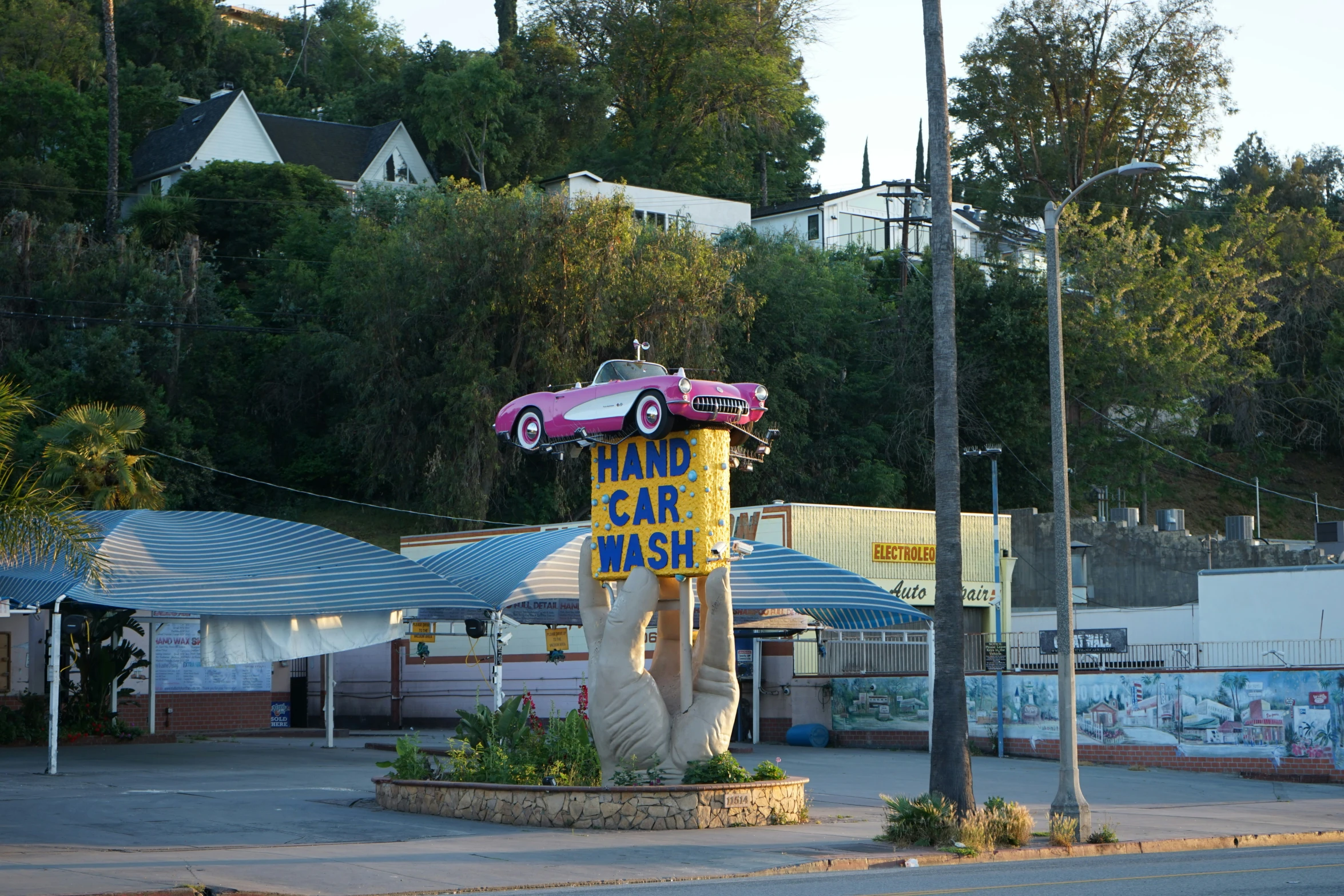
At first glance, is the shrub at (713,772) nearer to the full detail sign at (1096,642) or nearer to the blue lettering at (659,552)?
the blue lettering at (659,552)

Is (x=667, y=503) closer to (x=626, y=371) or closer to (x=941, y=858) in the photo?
(x=626, y=371)

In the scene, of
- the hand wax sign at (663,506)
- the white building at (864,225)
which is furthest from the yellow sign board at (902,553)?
the white building at (864,225)

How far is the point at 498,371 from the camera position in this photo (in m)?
49.8

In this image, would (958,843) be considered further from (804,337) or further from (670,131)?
(670,131)

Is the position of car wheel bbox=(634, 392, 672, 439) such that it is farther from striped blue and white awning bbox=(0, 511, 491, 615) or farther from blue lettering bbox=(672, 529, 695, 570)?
striped blue and white awning bbox=(0, 511, 491, 615)

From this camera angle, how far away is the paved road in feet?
43.8

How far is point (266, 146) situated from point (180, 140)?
161 inches

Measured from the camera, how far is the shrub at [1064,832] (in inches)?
701

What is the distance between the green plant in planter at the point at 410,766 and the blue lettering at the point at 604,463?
474 cm

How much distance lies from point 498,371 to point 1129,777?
27458 mm

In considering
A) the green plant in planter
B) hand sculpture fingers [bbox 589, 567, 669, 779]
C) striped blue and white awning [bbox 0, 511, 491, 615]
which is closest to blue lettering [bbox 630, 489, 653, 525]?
hand sculpture fingers [bbox 589, 567, 669, 779]

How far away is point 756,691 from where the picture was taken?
117 feet

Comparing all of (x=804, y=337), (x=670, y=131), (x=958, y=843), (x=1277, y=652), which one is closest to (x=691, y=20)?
(x=670, y=131)

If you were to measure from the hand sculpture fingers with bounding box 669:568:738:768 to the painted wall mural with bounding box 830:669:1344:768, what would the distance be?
34.8 feet
